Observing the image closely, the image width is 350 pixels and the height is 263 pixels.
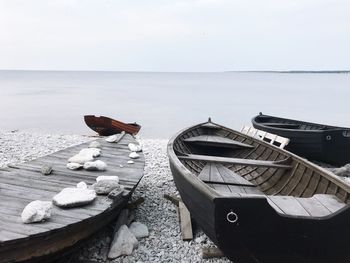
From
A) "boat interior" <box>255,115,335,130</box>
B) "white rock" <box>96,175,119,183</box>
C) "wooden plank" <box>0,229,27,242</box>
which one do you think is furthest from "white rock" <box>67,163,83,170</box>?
"boat interior" <box>255,115,335,130</box>

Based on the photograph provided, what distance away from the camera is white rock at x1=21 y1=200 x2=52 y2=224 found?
3680mm

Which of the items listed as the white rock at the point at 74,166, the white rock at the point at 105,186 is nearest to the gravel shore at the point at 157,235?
the white rock at the point at 105,186

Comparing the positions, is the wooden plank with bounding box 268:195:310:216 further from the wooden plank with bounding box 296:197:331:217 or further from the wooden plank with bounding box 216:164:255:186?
the wooden plank with bounding box 216:164:255:186

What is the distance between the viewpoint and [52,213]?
397 centimetres

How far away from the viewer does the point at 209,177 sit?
19.2 feet

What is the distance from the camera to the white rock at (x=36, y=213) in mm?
3680

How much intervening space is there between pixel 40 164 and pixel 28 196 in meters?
1.44

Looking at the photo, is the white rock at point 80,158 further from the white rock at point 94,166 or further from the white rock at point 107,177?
the white rock at point 107,177

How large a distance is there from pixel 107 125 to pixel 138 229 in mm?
8979

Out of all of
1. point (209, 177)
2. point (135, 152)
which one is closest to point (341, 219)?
point (209, 177)

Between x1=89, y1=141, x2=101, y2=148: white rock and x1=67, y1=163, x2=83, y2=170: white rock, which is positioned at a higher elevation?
x1=67, y1=163, x2=83, y2=170: white rock

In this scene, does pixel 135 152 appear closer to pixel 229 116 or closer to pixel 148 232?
pixel 148 232

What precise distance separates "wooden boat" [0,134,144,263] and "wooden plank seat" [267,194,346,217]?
2.04 metres

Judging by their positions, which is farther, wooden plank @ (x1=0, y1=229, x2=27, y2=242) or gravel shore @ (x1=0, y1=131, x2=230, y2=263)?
gravel shore @ (x1=0, y1=131, x2=230, y2=263)
